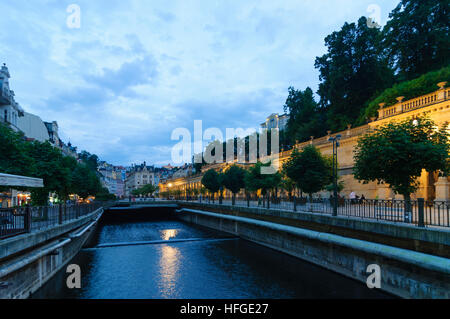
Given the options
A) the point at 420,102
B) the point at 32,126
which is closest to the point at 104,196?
the point at 32,126

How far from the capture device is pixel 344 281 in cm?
1446

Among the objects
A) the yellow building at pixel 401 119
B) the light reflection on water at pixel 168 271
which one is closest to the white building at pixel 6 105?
the light reflection on water at pixel 168 271

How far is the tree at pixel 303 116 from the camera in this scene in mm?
54281

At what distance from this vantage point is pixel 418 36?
4084cm

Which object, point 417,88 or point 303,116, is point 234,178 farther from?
point 303,116

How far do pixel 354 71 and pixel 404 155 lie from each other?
1500 inches

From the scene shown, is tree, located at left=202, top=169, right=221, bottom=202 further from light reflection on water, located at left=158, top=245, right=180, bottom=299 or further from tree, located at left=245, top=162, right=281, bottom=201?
light reflection on water, located at left=158, top=245, right=180, bottom=299

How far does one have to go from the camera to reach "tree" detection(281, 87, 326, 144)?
5428cm

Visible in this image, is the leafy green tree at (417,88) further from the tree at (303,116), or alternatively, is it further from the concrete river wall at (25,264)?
the concrete river wall at (25,264)

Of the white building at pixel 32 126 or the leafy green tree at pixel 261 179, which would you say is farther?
the white building at pixel 32 126

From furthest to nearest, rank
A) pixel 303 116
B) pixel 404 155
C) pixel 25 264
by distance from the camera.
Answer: pixel 303 116 → pixel 404 155 → pixel 25 264

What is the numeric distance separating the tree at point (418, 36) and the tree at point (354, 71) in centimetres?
255

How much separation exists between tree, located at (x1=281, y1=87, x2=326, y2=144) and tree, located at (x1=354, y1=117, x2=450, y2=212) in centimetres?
3852
